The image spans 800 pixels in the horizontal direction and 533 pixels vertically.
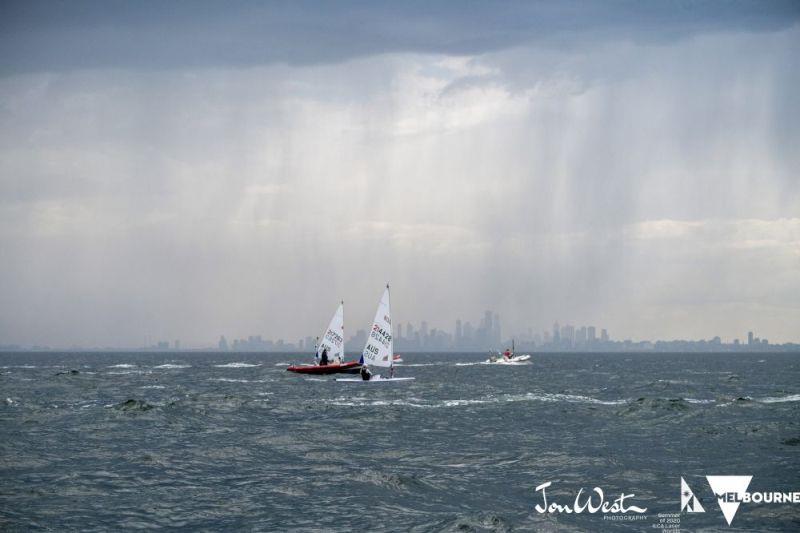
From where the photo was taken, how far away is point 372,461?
33.2m

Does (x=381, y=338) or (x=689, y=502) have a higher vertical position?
(x=381, y=338)

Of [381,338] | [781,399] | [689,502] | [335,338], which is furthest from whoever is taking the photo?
[335,338]

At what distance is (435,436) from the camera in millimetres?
40875

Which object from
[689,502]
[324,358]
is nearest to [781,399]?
[689,502]

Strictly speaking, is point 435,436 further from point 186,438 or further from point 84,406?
point 84,406

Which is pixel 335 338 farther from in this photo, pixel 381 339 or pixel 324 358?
pixel 381 339

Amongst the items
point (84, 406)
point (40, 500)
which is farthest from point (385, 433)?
point (84, 406)

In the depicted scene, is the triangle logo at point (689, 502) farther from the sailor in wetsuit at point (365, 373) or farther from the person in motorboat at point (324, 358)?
the person in motorboat at point (324, 358)

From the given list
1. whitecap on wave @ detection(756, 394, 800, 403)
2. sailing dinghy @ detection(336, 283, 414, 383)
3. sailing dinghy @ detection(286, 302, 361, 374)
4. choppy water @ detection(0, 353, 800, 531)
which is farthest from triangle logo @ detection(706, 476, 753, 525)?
sailing dinghy @ detection(286, 302, 361, 374)

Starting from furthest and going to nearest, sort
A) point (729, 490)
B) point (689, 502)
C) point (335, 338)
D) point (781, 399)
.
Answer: point (335, 338) < point (781, 399) < point (729, 490) < point (689, 502)

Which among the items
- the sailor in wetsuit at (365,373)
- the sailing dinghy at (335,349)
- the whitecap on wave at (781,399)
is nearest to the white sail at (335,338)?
the sailing dinghy at (335,349)

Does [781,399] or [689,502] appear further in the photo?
[781,399]

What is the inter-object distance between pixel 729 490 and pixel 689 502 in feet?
10.6

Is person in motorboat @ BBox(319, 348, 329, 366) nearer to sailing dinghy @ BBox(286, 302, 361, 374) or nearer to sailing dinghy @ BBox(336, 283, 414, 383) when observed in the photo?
sailing dinghy @ BBox(286, 302, 361, 374)
